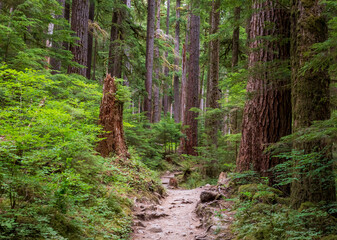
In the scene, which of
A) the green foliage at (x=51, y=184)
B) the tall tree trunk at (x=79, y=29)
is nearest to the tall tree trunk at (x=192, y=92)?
the tall tree trunk at (x=79, y=29)

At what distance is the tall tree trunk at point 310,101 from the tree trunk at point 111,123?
514 centimetres

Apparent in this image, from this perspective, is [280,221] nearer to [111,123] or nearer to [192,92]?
[111,123]

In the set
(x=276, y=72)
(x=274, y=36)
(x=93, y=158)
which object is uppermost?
(x=274, y=36)

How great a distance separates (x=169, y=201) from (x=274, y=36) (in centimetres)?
556

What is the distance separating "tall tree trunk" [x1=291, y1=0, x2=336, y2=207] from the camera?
347cm

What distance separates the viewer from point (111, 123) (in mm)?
7203

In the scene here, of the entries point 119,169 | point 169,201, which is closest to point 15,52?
point 119,169

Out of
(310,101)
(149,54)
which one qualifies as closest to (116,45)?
(149,54)

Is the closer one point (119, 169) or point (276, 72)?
point (276, 72)

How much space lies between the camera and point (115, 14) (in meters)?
14.3

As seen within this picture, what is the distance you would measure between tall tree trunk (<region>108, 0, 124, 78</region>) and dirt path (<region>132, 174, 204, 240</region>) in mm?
9141

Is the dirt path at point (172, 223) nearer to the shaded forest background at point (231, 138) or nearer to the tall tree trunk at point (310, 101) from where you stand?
the shaded forest background at point (231, 138)

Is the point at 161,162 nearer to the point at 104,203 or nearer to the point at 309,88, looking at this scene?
the point at 104,203

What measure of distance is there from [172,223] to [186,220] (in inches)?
16.8
